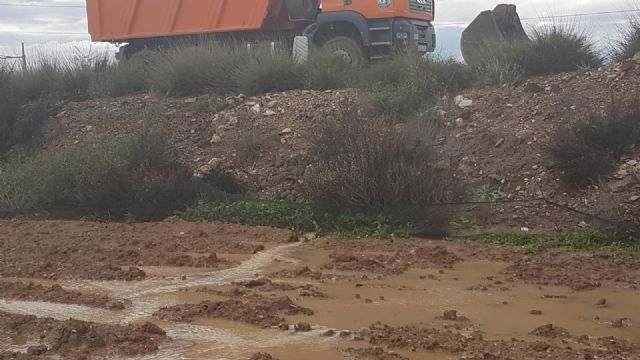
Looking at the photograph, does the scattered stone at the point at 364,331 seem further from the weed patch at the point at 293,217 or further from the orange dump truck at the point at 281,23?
the orange dump truck at the point at 281,23

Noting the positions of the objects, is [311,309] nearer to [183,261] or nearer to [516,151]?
[183,261]

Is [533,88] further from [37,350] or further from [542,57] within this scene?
[37,350]

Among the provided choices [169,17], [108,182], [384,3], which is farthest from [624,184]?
[169,17]

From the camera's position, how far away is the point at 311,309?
7.15m

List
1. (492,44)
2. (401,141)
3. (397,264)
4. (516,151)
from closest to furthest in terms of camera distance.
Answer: (397,264), (401,141), (516,151), (492,44)

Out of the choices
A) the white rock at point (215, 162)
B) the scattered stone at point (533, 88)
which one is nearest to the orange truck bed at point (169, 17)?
the white rock at point (215, 162)

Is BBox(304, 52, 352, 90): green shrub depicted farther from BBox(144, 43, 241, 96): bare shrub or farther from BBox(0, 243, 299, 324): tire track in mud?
BBox(0, 243, 299, 324): tire track in mud

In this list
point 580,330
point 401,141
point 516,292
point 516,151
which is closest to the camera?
point 580,330

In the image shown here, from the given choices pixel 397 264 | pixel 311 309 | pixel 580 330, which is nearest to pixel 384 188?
pixel 397 264

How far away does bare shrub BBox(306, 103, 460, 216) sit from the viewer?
1073cm

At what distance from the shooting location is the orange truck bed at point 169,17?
1970cm

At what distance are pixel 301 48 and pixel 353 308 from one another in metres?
11.7

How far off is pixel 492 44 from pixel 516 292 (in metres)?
8.80

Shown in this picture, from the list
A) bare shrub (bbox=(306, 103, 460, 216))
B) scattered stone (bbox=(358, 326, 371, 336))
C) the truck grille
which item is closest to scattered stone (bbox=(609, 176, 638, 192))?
bare shrub (bbox=(306, 103, 460, 216))
